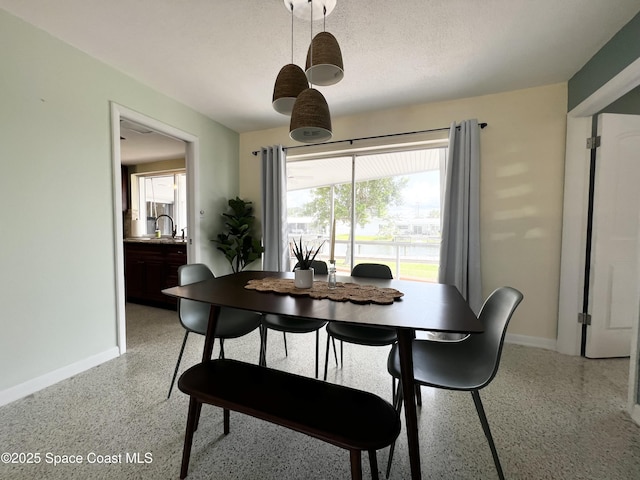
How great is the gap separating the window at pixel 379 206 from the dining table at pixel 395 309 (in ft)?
5.36

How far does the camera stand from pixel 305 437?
1547mm

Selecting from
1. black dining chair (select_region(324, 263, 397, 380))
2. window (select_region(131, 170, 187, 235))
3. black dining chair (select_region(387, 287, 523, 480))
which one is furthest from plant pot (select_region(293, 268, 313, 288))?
window (select_region(131, 170, 187, 235))

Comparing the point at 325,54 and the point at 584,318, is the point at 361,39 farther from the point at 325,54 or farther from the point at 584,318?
the point at 584,318

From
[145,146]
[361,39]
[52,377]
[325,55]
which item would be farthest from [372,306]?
[145,146]

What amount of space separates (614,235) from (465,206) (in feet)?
3.91

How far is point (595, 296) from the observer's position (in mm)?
2436

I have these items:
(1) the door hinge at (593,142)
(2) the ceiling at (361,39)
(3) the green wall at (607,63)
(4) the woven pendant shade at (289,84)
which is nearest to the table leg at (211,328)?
(4) the woven pendant shade at (289,84)

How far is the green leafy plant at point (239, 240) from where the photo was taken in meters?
3.60

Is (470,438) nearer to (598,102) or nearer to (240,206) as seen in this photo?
(598,102)

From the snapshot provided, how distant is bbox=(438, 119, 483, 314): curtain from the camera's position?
2.74 metres

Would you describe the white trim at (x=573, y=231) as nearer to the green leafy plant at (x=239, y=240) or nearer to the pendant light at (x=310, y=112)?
the pendant light at (x=310, y=112)

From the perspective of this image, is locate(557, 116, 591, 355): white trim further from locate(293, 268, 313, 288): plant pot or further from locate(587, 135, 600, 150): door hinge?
locate(293, 268, 313, 288): plant pot

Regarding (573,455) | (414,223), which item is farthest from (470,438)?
(414,223)

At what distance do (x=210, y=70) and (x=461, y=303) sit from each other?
2632mm
